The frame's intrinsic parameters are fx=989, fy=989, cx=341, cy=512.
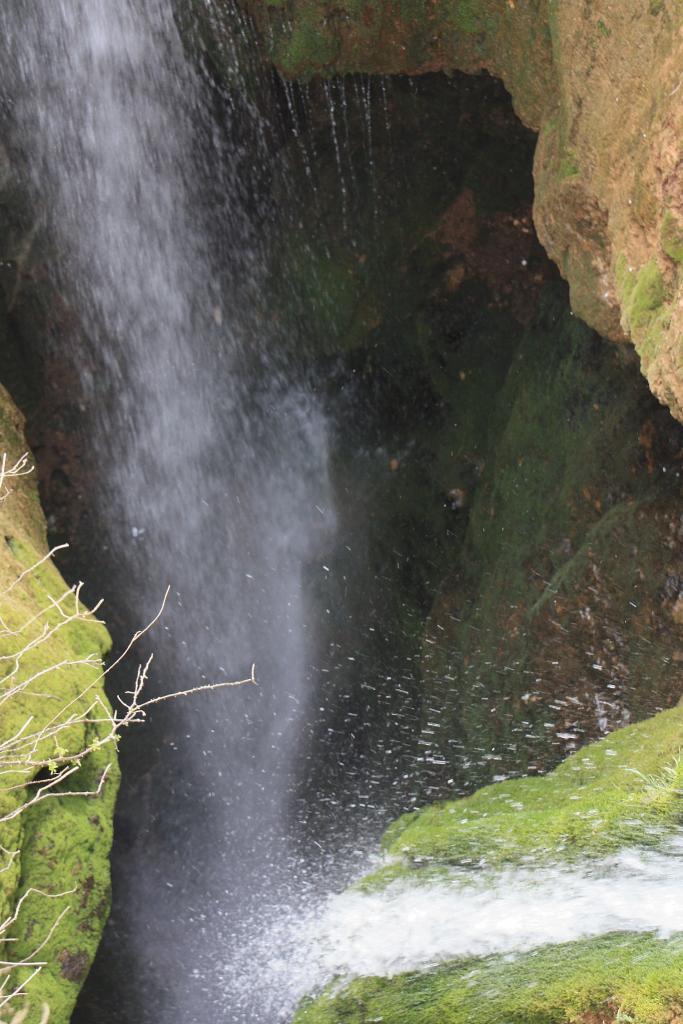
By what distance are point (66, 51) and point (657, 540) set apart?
4.22m

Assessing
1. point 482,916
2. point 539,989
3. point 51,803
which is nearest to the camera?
point 539,989

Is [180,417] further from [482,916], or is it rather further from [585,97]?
[482,916]

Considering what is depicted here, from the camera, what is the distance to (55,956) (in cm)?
326

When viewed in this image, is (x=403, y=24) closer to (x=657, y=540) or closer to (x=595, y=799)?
(x=657, y=540)

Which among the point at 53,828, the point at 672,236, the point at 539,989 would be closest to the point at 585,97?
the point at 672,236

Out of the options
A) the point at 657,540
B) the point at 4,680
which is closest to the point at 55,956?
the point at 4,680

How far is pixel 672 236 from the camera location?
11.4ft

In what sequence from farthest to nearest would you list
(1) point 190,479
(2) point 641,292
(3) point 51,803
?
(1) point 190,479
(2) point 641,292
(3) point 51,803

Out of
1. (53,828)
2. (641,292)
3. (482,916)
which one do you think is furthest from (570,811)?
(641,292)

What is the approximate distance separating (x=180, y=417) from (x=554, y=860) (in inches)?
159

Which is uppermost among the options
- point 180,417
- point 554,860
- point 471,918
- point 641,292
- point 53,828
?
point 641,292

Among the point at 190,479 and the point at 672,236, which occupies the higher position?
the point at 672,236

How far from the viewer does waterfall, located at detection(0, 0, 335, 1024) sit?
5.20m

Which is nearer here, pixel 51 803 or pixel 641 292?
pixel 51 803
